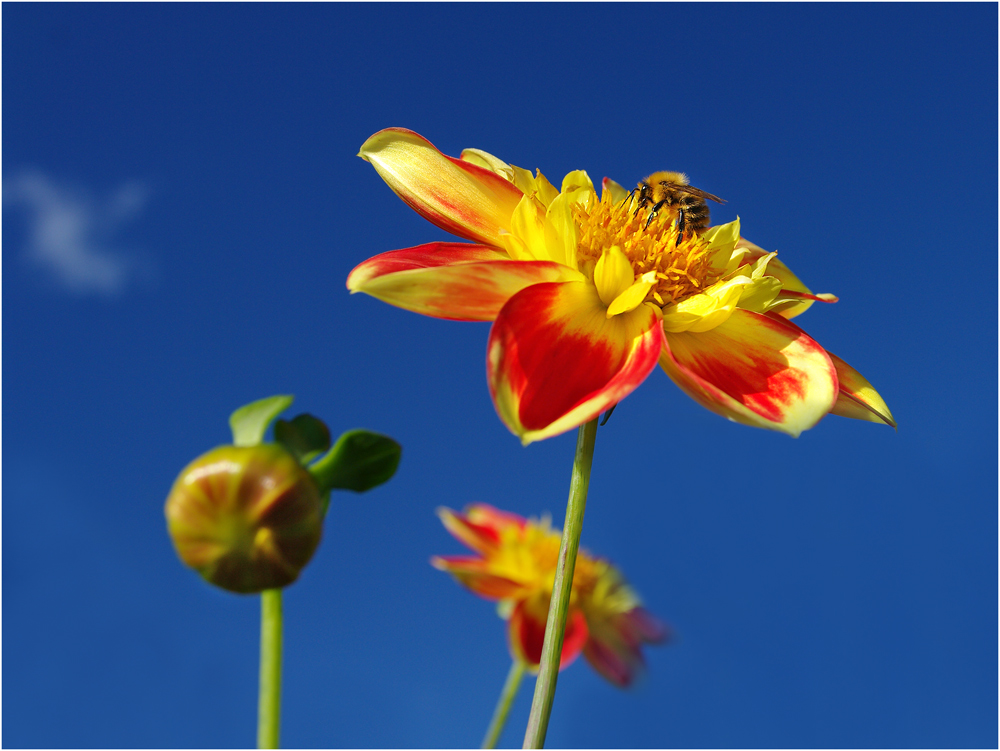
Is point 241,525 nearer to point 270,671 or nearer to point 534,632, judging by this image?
point 270,671

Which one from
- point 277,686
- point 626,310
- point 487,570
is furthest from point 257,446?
point 487,570

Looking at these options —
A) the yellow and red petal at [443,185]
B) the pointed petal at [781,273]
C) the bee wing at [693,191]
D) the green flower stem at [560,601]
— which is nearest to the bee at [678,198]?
the bee wing at [693,191]

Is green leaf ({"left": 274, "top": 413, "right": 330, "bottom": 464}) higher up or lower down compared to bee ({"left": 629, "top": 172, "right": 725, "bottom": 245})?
lower down

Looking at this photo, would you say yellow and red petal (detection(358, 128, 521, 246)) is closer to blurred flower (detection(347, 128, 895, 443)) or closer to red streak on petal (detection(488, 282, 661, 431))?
blurred flower (detection(347, 128, 895, 443))

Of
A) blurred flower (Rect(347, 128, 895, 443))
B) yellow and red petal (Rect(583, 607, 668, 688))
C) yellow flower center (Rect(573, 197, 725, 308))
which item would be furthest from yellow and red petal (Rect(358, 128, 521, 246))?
yellow and red petal (Rect(583, 607, 668, 688))

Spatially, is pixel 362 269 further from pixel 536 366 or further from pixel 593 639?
pixel 593 639

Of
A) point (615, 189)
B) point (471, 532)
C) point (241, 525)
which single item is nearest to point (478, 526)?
point (471, 532)
